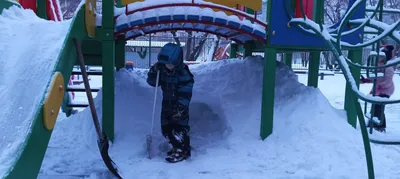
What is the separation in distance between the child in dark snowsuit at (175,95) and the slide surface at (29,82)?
1.15 m

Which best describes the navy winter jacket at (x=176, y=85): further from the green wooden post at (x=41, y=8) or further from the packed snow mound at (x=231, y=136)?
the green wooden post at (x=41, y=8)

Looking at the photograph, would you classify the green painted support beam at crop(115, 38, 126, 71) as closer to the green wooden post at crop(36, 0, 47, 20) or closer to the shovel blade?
the green wooden post at crop(36, 0, 47, 20)

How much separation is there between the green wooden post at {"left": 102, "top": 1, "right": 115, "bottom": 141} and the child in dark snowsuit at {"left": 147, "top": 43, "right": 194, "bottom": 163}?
20.2 inches

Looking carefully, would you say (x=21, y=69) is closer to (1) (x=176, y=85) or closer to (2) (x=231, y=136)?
(1) (x=176, y=85)

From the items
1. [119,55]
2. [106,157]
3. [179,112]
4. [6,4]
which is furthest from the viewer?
[119,55]

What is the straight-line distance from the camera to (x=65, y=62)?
3.02 m

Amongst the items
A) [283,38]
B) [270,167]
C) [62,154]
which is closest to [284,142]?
[270,167]

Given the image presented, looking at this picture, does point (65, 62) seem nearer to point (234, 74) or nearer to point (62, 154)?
point (62, 154)

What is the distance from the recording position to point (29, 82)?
8.82 feet

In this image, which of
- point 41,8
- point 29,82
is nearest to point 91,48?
point 41,8

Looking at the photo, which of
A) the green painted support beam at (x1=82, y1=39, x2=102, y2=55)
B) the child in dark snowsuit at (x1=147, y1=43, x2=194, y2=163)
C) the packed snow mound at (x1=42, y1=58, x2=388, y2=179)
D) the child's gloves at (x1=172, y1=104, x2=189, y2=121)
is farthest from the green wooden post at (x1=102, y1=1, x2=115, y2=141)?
the green painted support beam at (x1=82, y1=39, x2=102, y2=55)

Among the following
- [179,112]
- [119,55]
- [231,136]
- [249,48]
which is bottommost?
[231,136]

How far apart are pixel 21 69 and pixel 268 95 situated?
2991 millimetres

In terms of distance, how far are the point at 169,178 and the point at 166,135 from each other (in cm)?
84
